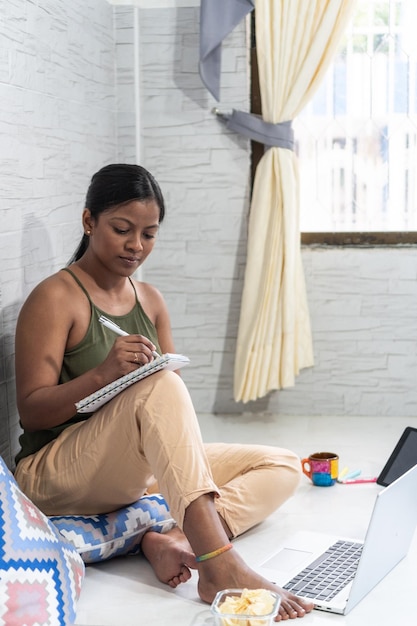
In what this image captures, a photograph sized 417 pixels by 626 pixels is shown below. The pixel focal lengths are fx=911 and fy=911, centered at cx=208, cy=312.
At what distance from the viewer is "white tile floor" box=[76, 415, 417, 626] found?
1858 millimetres

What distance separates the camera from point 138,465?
1989 millimetres

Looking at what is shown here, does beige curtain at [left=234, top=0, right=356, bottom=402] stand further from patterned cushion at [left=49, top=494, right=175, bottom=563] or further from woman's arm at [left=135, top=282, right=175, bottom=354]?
patterned cushion at [left=49, top=494, right=175, bottom=563]

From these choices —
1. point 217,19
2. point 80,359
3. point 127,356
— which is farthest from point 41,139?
point 217,19

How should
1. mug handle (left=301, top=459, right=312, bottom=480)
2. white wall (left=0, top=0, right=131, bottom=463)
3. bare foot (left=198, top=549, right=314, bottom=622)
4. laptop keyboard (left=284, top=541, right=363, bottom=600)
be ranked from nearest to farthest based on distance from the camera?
bare foot (left=198, top=549, right=314, bottom=622)
laptop keyboard (left=284, top=541, right=363, bottom=600)
white wall (left=0, top=0, right=131, bottom=463)
mug handle (left=301, top=459, right=312, bottom=480)

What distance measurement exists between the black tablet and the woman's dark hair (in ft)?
3.31

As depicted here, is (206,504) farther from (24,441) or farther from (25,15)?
(25,15)

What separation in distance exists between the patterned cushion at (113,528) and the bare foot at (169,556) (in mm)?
33

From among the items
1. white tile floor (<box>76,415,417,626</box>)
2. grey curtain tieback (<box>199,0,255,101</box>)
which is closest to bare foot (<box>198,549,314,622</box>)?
white tile floor (<box>76,415,417,626</box>)

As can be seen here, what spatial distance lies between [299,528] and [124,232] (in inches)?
35.1

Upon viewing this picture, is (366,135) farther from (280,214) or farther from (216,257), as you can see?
(216,257)

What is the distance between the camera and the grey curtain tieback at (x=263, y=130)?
3383 mm

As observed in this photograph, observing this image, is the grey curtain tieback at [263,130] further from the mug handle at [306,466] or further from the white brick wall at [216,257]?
the mug handle at [306,466]

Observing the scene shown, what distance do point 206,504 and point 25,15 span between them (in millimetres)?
1420

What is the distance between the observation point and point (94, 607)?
191cm
